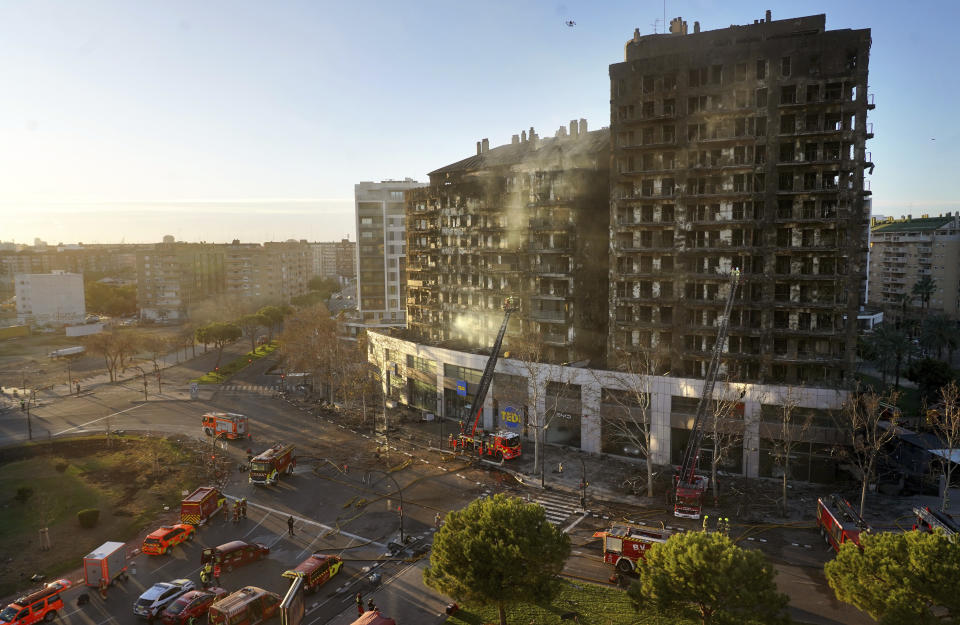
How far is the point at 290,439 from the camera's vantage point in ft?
207

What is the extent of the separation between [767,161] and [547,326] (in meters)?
26.6

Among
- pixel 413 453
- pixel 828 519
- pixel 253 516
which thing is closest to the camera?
pixel 828 519

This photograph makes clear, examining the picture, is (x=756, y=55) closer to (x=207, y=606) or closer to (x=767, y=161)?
(x=767, y=161)

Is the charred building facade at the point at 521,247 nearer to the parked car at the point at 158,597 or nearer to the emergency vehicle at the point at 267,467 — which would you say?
the emergency vehicle at the point at 267,467

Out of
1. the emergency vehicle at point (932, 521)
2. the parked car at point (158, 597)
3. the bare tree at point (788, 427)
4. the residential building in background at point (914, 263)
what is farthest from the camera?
the residential building in background at point (914, 263)

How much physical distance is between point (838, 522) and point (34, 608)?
43259 mm

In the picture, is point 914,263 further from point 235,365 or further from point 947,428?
point 235,365

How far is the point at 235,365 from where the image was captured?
10662cm

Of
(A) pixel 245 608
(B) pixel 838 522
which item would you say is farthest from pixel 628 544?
(A) pixel 245 608

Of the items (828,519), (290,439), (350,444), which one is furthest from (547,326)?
(828,519)

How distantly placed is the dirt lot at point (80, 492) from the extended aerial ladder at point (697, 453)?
37470 mm

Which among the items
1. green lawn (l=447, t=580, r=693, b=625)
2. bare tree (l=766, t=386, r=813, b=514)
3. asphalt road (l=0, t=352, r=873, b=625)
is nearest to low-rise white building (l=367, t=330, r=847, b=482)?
bare tree (l=766, t=386, r=813, b=514)

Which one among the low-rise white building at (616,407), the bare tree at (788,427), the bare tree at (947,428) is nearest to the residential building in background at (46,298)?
the low-rise white building at (616,407)

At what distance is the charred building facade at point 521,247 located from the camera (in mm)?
64188
